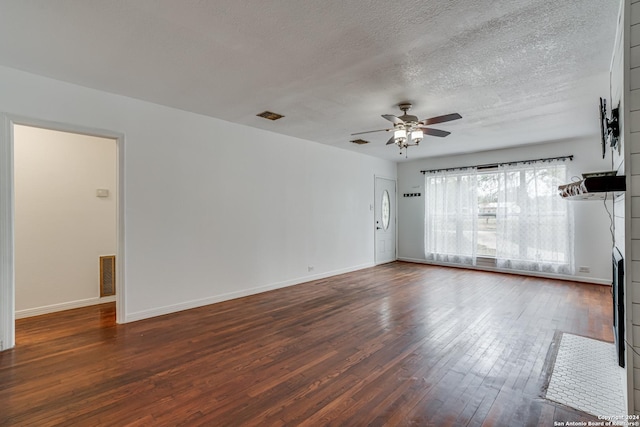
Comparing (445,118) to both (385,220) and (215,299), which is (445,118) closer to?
(215,299)

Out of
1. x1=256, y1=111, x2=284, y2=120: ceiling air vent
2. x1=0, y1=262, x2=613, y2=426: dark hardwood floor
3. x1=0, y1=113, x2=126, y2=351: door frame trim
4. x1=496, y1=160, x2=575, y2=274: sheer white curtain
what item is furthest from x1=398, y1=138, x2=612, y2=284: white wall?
x1=0, y1=113, x2=126, y2=351: door frame trim

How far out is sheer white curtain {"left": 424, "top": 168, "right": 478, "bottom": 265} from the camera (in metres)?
6.94

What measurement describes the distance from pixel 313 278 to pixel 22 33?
4.95 metres

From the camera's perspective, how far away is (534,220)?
6.06 metres

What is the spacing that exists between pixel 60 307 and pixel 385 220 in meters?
6.55

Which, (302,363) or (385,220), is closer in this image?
(302,363)

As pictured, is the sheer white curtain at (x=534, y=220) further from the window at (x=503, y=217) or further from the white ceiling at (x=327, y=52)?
the white ceiling at (x=327, y=52)

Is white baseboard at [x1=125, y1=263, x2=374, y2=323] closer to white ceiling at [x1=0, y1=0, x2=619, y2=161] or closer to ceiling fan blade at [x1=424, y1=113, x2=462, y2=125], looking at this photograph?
white ceiling at [x1=0, y1=0, x2=619, y2=161]

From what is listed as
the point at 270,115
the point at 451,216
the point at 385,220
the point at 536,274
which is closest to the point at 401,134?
the point at 270,115

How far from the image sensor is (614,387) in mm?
2256

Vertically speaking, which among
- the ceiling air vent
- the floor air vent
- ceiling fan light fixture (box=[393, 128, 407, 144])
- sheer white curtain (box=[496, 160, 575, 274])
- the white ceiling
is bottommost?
the floor air vent

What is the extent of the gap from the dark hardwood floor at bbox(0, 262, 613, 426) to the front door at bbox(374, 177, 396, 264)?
308 cm

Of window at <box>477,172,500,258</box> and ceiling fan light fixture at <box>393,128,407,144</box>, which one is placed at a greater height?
ceiling fan light fixture at <box>393,128,407,144</box>

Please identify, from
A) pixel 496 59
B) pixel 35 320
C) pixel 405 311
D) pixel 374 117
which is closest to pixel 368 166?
Result: pixel 374 117
